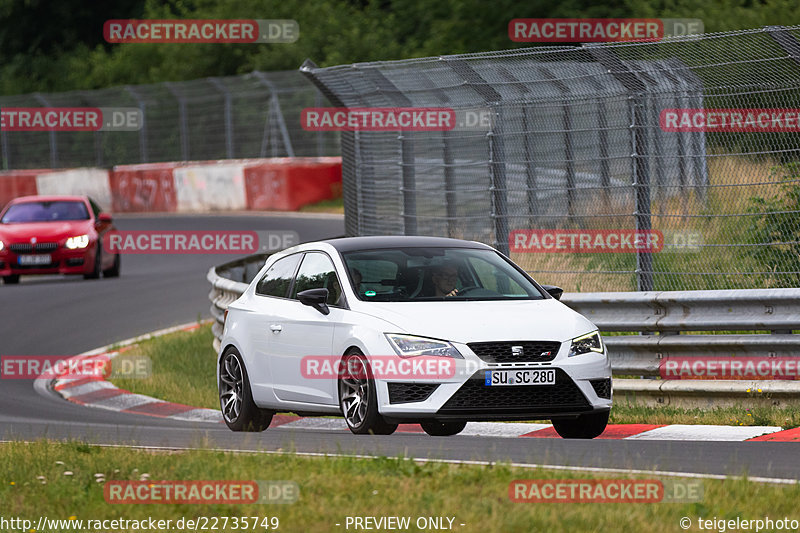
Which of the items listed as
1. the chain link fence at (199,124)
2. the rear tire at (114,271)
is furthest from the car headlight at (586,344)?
the chain link fence at (199,124)

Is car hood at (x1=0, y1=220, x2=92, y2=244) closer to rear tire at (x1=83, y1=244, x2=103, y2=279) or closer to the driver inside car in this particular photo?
rear tire at (x1=83, y1=244, x2=103, y2=279)

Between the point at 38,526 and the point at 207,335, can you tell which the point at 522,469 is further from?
the point at 207,335

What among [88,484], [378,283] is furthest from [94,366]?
[88,484]

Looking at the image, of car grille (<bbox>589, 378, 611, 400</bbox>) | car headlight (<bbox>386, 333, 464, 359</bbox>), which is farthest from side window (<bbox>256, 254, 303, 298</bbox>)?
car grille (<bbox>589, 378, 611, 400</bbox>)

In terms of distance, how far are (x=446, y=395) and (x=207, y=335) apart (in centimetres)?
931

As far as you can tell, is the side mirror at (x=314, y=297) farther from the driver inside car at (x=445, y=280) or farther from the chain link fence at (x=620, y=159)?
the chain link fence at (x=620, y=159)

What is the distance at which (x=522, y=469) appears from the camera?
26.5 feet

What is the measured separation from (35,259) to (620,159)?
42.5 feet

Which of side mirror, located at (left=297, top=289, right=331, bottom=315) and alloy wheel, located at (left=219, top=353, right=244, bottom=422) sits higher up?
side mirror, located at (left=297, top=289, right=331, bottom=315)

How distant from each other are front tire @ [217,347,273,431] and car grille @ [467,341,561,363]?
245 cm

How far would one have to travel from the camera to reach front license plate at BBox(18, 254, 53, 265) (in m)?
23.9

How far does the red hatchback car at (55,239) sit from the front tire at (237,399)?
12.3 metres

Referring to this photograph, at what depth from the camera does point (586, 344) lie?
10.2 metres

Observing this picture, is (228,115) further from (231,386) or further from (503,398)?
(503,398)
